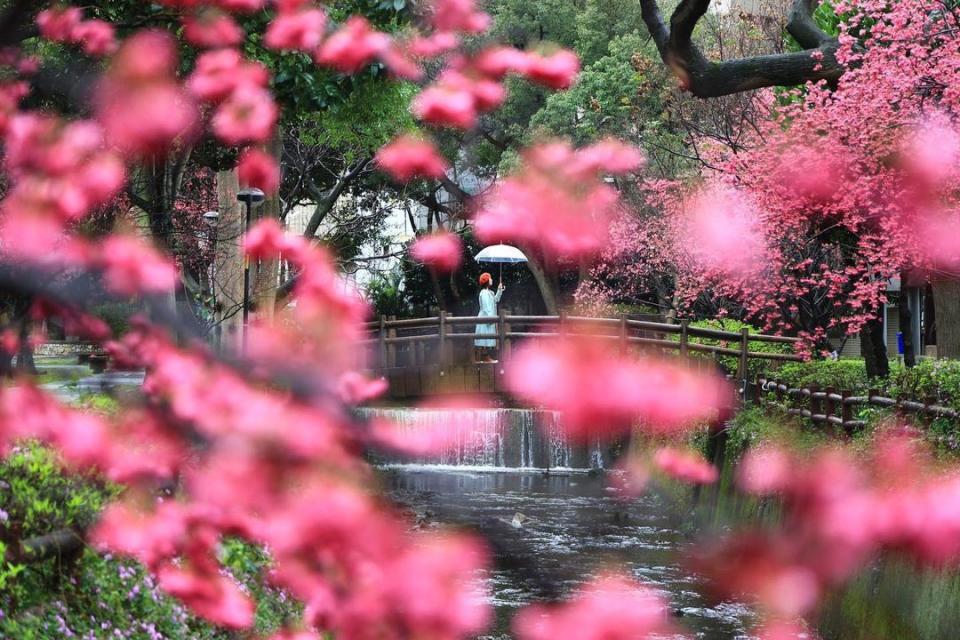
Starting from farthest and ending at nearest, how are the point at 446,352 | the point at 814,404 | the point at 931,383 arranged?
the point at 446,352 < the point at 814,404 < the point at 931,383

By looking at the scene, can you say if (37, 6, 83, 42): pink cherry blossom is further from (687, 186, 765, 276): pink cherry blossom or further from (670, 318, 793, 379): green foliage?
(670, 318, 793, 379): green foliage

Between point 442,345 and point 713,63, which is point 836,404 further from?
point 442,345

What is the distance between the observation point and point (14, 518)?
6203 millimetres

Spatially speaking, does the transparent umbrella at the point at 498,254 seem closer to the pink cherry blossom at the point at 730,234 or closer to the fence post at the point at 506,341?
the fence post at the point at 506,341

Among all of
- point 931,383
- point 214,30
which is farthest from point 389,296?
point 214,30

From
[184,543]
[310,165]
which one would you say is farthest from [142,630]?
[310,165]

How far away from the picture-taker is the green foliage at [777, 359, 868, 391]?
12398 mm

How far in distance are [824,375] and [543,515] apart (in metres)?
3.97

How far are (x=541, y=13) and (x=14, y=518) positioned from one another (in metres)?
27.0

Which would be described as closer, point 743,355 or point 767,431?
point 767,431

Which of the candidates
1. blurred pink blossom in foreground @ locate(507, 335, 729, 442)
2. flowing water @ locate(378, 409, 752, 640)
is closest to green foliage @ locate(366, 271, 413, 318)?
flowing water @ locate(378, 409, 752, 640)

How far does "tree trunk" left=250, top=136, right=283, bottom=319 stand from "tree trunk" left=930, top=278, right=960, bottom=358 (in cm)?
986

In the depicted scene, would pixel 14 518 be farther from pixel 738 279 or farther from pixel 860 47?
pixel 738 279

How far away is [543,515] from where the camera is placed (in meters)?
15.1
